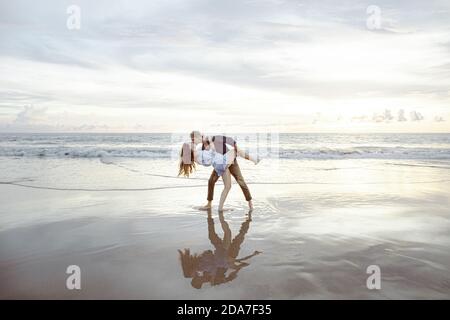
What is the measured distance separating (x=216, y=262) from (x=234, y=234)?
1.41 m

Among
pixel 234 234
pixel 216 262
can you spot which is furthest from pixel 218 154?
pixel 216 262

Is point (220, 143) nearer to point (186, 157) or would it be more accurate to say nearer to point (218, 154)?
point (218, 154)

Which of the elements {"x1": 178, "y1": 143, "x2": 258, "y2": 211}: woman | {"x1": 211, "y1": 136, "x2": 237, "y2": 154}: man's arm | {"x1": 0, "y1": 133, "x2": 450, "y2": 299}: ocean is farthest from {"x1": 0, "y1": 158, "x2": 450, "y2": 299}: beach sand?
{"x1": 211, "y1": 136, "x2": 237, "y2": 154}: man's arm

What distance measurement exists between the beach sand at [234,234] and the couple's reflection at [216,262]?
113mm

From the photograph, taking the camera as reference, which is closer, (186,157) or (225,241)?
(225,241)

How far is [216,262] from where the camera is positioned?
16.4 feet

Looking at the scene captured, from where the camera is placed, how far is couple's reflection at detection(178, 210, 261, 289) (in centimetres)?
443

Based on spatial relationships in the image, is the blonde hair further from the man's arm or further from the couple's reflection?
the couple's reflection

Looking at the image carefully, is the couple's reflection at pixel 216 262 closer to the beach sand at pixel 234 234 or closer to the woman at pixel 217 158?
the beach sand at pixel 234 234

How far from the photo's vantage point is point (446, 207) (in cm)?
869

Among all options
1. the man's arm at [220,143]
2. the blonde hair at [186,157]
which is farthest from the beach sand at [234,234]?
the man's arm at [220,143]
